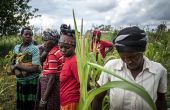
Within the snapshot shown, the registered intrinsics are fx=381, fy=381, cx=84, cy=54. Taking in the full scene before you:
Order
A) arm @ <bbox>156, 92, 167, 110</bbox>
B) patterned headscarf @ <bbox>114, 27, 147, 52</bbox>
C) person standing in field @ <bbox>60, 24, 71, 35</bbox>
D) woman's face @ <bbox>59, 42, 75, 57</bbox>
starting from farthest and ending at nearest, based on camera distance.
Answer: person standing in field @ <bbox>60, 24, 71, 35</bbox> → woman's face @ <bbox>59, 42, 75, 57</bbox> → arm @ <bbox>156, 92, 167, 110</bbox> → patterned headscarf @ <bbox>114, 27, 147, 52</bbox>

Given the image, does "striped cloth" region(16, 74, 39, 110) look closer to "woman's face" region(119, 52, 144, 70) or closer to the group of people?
the group of people

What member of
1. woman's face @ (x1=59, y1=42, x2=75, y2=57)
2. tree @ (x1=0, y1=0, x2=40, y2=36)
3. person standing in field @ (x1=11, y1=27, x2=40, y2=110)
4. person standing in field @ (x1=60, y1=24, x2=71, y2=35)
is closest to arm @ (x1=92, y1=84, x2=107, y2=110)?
woman's face @ (x1=59, y1=42, x2=75, y2=57)

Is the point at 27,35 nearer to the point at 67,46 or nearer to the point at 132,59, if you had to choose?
the point at 67,46

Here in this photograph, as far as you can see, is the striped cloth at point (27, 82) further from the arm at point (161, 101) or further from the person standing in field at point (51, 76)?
the arm at point (161, 101)

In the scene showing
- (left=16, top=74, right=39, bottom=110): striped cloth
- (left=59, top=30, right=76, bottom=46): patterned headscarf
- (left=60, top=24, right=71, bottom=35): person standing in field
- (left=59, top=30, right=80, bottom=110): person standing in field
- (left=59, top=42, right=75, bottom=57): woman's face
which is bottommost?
(left=16, top=74, right=39, bottom=110): striped cloth

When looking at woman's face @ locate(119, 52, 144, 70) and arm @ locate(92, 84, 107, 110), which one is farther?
arm @ locate(92, 84, 107, 110)

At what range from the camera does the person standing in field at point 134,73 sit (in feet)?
6.83

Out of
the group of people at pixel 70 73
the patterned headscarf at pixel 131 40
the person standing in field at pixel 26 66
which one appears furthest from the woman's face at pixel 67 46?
the person standing in field at pixel 26 66

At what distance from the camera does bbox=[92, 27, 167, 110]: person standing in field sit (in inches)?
82.0

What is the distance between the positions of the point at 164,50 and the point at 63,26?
2170 millimetres

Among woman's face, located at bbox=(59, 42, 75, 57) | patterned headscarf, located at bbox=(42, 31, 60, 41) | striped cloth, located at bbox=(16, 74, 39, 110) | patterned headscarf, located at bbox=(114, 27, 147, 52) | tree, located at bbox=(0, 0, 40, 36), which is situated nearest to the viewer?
patterned headscarf, located at bbox=(114, 27, 147, 52)

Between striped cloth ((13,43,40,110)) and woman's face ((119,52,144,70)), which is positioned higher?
woman's face ((119,52,144,70))

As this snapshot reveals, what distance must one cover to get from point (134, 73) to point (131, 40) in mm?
A: 233

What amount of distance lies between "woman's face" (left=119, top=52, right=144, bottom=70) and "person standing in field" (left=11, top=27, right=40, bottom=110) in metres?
2.60
